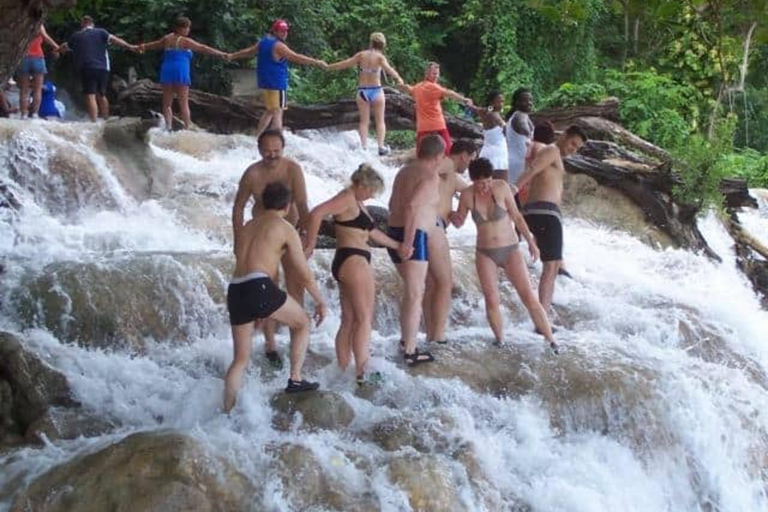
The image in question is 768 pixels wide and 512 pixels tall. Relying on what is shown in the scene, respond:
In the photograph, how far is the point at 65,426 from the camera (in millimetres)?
6309

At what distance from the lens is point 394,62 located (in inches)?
820

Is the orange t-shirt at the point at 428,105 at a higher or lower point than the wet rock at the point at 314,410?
higher

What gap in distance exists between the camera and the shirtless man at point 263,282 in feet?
20.1

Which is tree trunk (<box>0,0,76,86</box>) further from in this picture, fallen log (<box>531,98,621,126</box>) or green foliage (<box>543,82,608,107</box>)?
green foliage (<box>543,82,608,107</box>)

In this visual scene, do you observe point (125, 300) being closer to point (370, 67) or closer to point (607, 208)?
point (370, 67)

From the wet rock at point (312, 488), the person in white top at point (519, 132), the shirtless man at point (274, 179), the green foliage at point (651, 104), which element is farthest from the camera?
the green foliage at point (651, 104)

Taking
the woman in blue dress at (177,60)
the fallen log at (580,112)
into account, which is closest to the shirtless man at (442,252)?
the woman in blue dress at (177,60)

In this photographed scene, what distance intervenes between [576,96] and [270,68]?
7.10m

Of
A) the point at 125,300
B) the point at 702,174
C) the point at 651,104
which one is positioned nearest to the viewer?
the point at 125,300

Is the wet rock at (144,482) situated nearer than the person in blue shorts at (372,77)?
Yes

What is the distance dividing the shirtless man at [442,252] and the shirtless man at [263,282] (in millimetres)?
1365

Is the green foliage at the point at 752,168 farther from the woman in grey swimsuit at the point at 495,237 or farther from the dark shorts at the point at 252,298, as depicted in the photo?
the dark shorts at the point at 252,298

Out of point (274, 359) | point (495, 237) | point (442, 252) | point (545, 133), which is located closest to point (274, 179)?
point (274, 359)

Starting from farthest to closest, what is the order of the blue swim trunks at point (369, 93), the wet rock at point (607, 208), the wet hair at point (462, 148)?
1. the blue swim trunks at point (369, 93)
2. the wet rock at point (607, 208)
3. the wet hair at point (462, 148)
